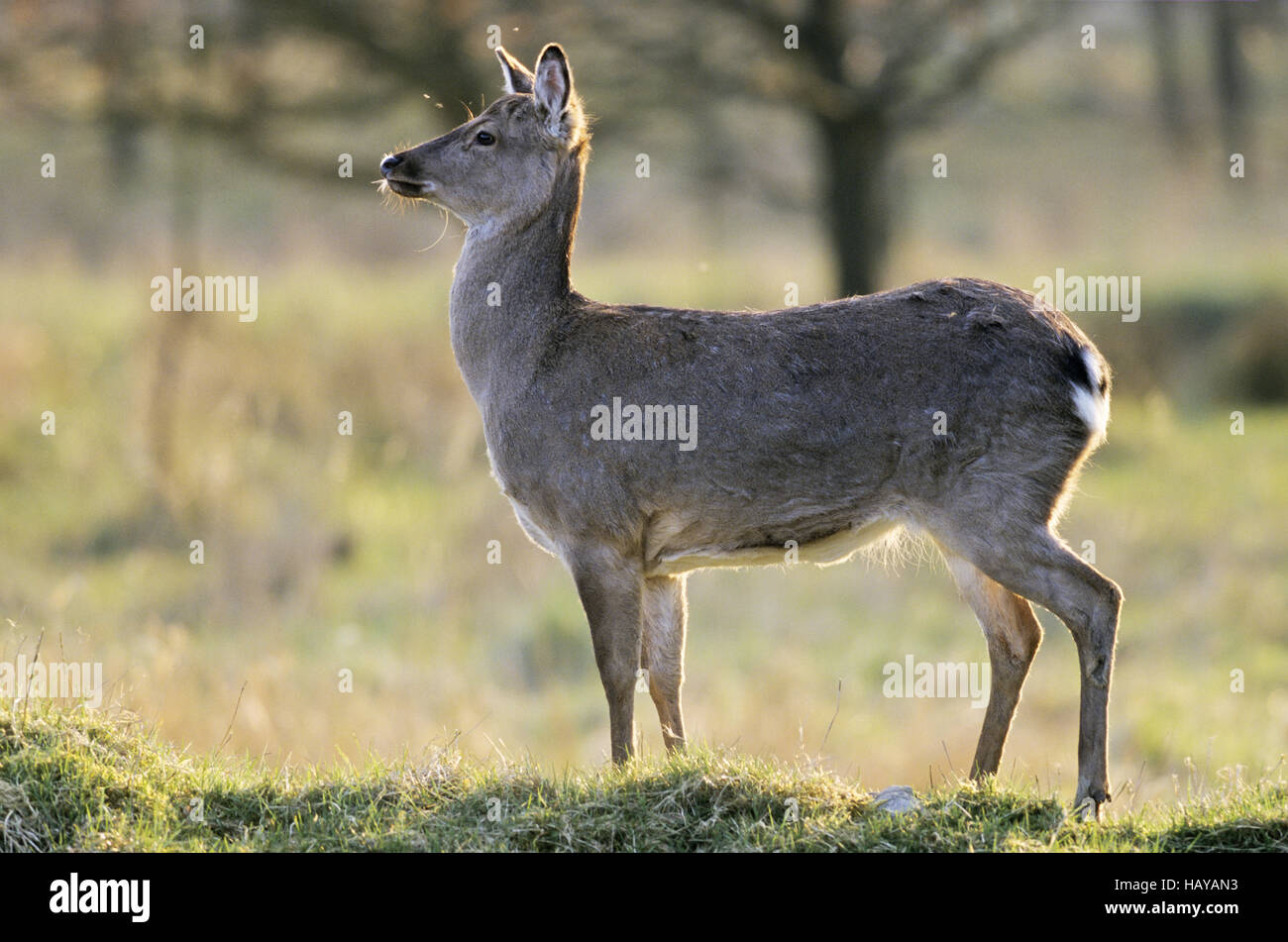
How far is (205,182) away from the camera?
29594 mm

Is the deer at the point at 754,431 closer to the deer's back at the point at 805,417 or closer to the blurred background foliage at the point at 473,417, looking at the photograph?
the deer's back at the point at 805,417

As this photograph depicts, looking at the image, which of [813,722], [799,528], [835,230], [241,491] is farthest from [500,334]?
[835,230]

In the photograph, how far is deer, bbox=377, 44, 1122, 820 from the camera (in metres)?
6.66

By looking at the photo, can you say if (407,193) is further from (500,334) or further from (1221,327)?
(1221,327)

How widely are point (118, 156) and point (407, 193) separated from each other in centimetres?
2383

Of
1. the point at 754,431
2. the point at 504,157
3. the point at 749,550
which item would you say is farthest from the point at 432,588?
the point at 754,431

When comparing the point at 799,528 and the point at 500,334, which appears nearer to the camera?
the point at 799,528

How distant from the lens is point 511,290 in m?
7.47

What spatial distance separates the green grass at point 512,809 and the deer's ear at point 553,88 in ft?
10.2

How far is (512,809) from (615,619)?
1.17 meters

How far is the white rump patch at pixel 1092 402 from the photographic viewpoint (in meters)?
6.73

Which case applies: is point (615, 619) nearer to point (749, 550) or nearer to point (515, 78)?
point (749, 550)

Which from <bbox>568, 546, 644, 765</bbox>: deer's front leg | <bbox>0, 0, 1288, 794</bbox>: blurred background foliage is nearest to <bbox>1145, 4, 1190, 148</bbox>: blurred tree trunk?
<bbox>0, 0, 1288, 794</bbox>: blurred background foliage

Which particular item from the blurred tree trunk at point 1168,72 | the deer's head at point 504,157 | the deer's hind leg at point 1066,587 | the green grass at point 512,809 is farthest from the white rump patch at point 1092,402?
the blurred tree trunk at point 1168,72
